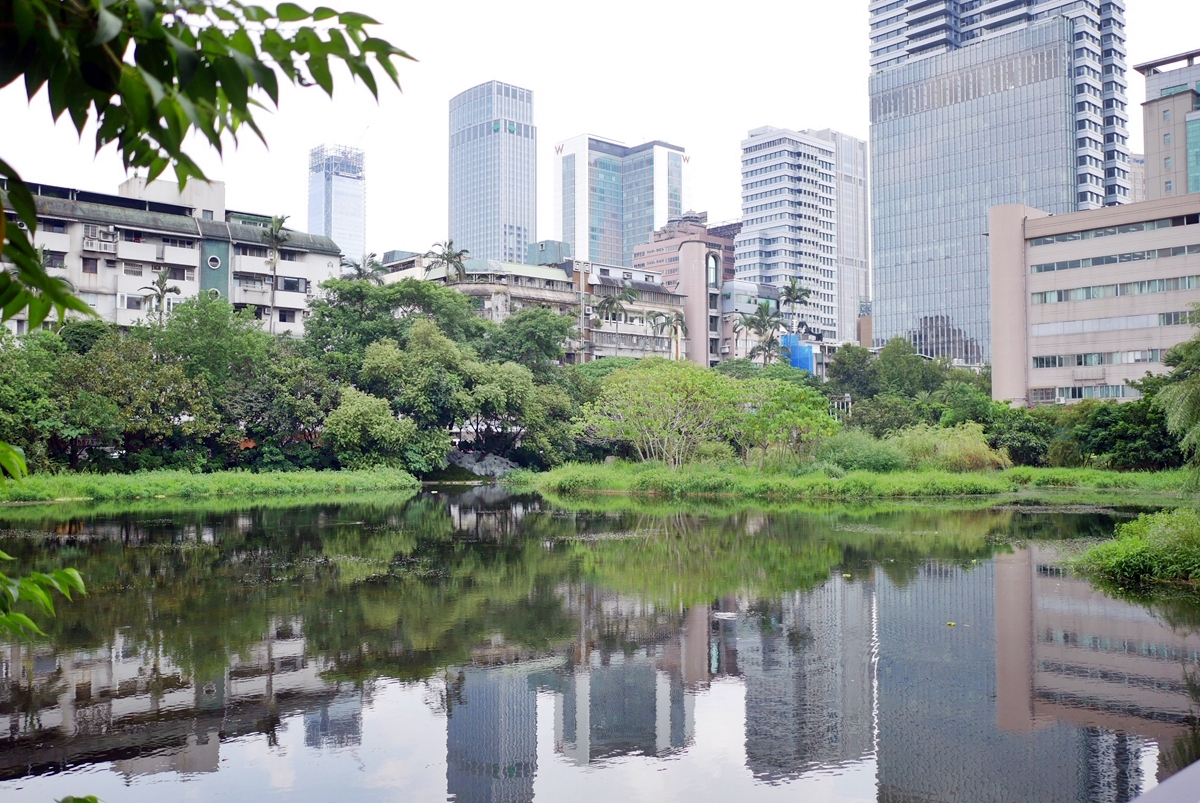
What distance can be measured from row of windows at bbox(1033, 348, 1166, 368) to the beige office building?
63 millimetres

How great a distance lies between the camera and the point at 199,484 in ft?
121

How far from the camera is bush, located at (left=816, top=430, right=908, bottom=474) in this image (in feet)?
125

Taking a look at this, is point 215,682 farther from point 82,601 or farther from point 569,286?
point 569,286

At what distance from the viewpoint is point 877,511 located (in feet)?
95.2

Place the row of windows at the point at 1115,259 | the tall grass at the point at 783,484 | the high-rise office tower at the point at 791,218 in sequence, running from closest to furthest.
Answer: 1. the tall grass at the point at 783,484
2. the row of windows at the point at 1115,259
3. the high-rise office tower at the point at 791,218

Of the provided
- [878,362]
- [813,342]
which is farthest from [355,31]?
[813,342]

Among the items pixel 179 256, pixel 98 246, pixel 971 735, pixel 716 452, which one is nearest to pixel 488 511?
pixel 716 452

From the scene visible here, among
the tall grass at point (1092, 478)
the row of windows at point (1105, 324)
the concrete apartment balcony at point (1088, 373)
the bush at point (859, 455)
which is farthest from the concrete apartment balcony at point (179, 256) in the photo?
the concrete apartment balcony at point (1088, 373)

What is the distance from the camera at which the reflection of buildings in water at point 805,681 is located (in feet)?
26.0

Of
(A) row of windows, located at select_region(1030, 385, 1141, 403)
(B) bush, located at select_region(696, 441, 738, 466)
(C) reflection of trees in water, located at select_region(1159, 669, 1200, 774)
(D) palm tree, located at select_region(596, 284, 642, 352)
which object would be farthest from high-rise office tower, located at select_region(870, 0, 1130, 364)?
(C) reflection of trees in water, located at select_region(1159, 669, 1200, 774)

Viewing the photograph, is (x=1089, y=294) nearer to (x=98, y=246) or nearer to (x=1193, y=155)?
(x=1193, y=155)

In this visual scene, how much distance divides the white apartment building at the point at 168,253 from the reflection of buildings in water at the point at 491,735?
153 ft

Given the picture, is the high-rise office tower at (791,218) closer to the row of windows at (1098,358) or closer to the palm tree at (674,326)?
the palm tree at (674,326)

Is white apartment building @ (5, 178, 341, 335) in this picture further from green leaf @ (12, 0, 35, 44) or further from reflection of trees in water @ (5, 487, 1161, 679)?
green leaf @ (12, 0, 35, 44)
